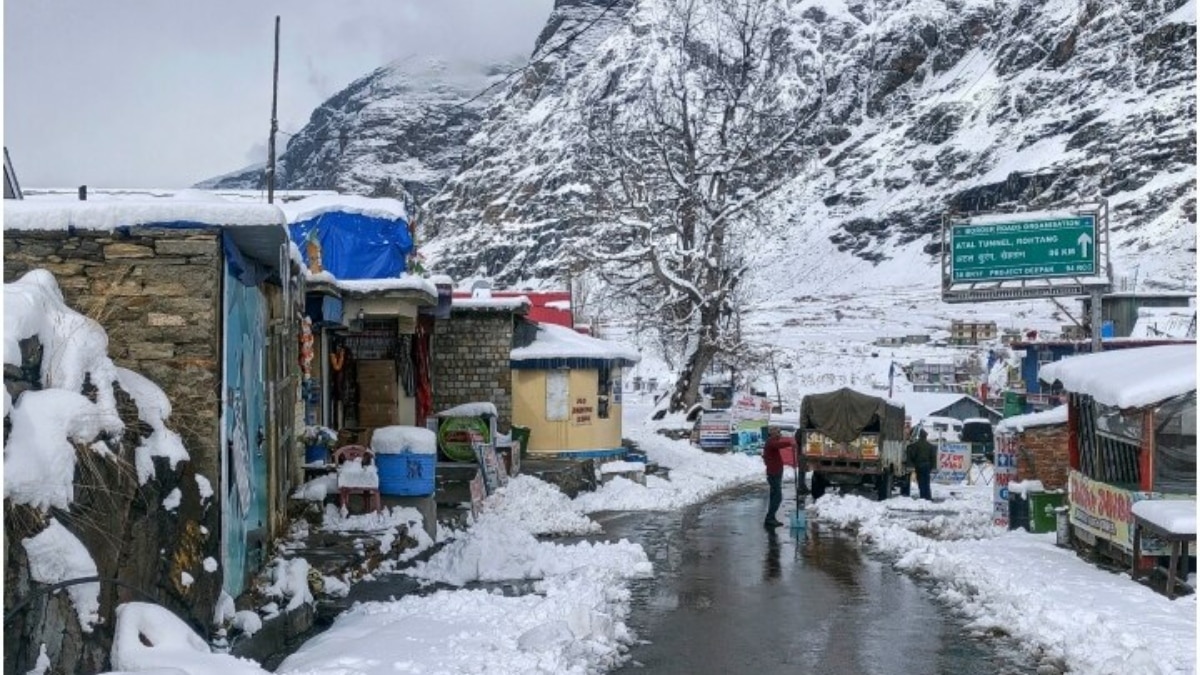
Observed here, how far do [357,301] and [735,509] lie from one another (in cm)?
923

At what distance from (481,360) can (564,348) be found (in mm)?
1867

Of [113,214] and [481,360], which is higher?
[113,214]

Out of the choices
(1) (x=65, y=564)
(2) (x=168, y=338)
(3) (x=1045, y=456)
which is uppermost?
(2) (x=168, y=338)

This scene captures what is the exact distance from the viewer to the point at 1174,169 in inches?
→ 5172

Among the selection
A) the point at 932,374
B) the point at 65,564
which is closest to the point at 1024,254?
the point at 65,564

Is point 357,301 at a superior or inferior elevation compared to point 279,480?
superior

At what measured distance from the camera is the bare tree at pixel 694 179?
36.7 metres

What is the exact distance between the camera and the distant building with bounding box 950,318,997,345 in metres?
89.9

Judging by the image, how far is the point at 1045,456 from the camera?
21.4 metres

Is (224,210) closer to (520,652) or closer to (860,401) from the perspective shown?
(520,652)

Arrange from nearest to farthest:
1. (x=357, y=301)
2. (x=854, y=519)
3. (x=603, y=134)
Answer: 1. (x=357, y=301)
2. (x=854, y=519)
3. (x=603, y=134)

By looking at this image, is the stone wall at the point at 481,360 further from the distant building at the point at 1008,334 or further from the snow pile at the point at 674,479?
the distant building at the point at 1008,334

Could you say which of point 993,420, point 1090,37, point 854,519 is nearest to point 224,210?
point 854,519

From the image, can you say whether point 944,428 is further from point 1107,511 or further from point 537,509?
point 1107,511
